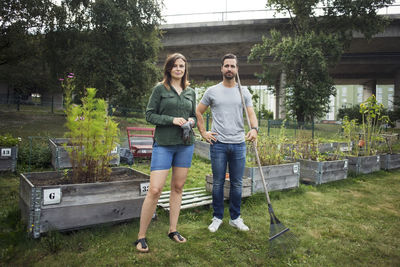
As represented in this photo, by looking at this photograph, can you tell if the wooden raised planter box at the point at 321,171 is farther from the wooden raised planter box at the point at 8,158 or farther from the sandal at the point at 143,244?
the wooden raised planter box at the point at 8,158

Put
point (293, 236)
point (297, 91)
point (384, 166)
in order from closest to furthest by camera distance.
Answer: point (293, 236) < point (384, 166) < point (297, 91)

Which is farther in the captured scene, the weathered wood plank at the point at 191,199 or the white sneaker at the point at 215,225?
the weathered wood plank at the point at 191,199

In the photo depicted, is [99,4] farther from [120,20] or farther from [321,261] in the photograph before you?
[321,261]

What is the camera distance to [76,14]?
14.6 m

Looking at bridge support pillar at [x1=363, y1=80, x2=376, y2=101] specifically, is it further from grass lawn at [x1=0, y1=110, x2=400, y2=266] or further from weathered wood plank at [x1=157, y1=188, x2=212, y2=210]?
weathered wood plank at [x1=157, y1=188, x2=212, y2=210]

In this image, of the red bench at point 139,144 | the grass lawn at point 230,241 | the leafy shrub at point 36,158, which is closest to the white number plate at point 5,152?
the leafy shrub at point 36,158

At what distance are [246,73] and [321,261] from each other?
2974 cm

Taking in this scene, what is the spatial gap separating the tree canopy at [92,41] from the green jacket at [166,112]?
1241cm

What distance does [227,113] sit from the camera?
10.6ft

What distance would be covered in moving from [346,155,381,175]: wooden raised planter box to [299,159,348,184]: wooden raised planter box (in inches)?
35.1

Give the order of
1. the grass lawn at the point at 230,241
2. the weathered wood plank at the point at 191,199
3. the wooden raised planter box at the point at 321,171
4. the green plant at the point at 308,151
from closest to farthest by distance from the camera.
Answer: the grass lawn at the point at 230,241, the weathered wood plank at the point at 191,199, the wooden raised planter box at the point at 321,171, the green plant at the point at 308,151

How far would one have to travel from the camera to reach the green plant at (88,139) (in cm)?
312

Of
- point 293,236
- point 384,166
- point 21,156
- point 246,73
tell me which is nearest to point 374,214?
point 293,236

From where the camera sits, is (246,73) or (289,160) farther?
(246,73)
